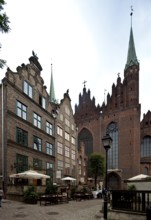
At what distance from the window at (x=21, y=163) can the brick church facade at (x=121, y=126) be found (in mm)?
39296

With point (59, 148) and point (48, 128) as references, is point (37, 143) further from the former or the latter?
point (59, 148)

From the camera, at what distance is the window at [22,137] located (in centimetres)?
2959

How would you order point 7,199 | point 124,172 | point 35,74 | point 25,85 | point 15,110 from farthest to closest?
point 124,172
point 35,74
point 25,85
point 15,110
point 7,199

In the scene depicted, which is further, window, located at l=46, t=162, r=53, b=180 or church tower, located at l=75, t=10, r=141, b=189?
church tower, located at l=75, t=10, r=141, b=189

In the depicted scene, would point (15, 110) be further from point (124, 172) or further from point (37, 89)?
point (124, 172)

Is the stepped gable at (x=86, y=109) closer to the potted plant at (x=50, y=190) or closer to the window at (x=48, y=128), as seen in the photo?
the window at (x=48, y=128)

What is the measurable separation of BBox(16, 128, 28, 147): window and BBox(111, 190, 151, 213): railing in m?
17.2

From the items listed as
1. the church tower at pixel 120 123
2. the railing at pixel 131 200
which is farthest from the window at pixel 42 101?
the church tower at pixel 120 123

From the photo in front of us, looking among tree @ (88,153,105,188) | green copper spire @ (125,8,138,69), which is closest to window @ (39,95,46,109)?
tree @ (88,153,105,188)

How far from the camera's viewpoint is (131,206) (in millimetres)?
13414

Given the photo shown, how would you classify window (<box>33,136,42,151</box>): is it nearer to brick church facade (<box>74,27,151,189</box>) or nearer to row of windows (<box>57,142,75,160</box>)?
row of windows (<box>57,142,75,160</box>)

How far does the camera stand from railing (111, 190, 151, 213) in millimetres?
12836

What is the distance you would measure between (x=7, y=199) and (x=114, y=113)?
166 ft

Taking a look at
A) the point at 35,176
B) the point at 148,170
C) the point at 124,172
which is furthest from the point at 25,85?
the point at 148,170
